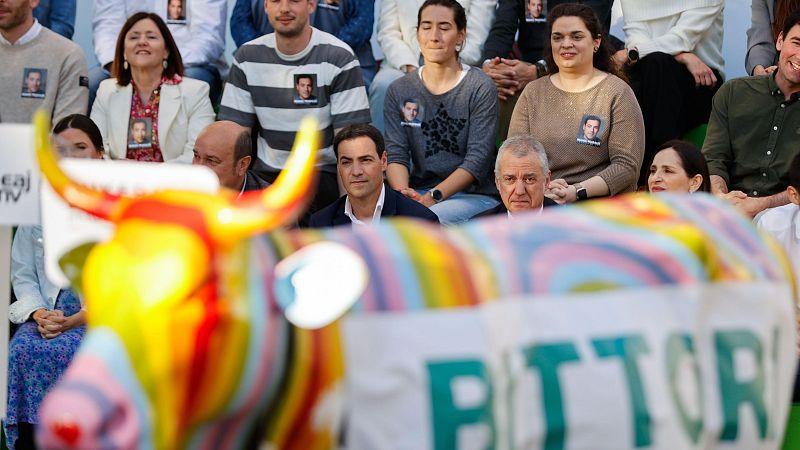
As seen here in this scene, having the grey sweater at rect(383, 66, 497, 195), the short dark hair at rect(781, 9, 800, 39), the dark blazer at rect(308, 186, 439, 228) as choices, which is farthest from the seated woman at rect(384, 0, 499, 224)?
the short dark hair at rect(781, 9, 800, 39)

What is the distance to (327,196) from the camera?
5867 millimetres

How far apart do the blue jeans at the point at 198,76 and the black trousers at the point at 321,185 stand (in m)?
0.87

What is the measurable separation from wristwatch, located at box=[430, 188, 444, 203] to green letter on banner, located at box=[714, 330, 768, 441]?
3.02 meters

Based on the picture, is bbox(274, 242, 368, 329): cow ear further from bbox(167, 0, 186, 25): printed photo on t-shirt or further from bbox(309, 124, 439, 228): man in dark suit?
bbox(167, 0, 186, 25): printed photo on t-shirt

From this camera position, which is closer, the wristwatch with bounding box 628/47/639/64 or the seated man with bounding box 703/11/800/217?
the seated man with bounding box 703/11/800/217

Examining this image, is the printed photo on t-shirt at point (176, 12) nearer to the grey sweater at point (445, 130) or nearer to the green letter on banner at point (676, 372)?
the grey sweater at point (445, 130)

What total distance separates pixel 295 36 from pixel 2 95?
4.88 ft

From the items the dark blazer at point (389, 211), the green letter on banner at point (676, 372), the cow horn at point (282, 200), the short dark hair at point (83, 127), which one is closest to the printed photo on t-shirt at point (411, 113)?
the dark blazer at point (389, 211)

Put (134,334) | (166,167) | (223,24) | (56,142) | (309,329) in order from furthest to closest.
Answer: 1. (223,24)
2. (56,142)
3. (166,167)
4. (309,329)
5. (134,334)

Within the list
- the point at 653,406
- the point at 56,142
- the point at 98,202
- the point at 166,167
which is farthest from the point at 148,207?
the point at 56,142

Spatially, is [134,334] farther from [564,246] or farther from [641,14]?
[641,14]

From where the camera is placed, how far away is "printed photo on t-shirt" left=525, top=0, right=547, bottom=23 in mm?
6496

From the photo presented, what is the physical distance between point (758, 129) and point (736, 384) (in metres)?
3.18

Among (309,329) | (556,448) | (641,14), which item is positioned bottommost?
(556,448)
